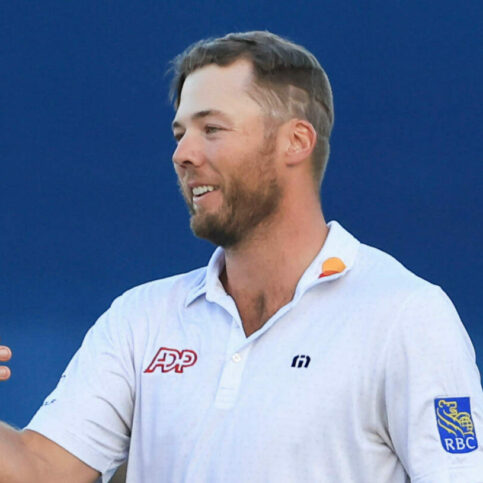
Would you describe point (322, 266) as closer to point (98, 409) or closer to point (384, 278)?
point (384, 278)

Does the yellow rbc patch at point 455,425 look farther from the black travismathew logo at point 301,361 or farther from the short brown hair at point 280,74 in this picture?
the short brown hair at point 280,74

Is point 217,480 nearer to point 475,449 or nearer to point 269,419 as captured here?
point 269,419

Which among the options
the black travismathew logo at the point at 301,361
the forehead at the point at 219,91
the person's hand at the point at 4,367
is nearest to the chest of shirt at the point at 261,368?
the black travismathew logo at the point at 301,361

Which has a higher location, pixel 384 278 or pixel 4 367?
pixel 384 278

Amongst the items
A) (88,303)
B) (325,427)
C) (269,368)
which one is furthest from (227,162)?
(88,303)

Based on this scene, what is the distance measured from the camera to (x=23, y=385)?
10.8 ft

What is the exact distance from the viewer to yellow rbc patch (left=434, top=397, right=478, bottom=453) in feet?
4.90

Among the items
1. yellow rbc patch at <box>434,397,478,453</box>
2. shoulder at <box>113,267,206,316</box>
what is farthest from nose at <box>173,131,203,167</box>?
yellow rbc patch at <box>434,397,478,453</box>

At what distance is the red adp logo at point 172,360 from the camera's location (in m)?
1.71

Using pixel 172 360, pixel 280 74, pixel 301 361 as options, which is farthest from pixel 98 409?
pixel 280 74

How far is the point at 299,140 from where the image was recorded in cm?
178

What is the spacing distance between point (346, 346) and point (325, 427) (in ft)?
0.42

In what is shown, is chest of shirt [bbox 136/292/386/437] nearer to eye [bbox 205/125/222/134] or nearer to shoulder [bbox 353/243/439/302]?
shoulder [bbox 353/243/439/302]

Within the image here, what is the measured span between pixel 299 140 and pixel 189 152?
20 centimetres
